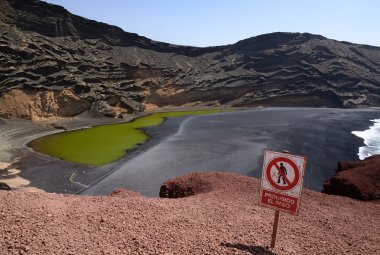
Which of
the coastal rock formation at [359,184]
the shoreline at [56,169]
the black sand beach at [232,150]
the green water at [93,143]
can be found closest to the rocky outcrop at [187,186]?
the coastal rock formation at [359,184]

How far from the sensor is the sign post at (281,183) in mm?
8469

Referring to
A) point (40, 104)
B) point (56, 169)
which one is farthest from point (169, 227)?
point (40, 104)

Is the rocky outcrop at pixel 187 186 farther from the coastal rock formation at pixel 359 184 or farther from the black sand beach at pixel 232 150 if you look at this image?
the black sand beach at pixel 232 150

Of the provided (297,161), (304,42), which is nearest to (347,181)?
(297,161)

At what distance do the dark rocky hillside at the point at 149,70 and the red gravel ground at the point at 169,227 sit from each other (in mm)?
43852

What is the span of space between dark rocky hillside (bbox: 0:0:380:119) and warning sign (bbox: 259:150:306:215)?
1856 inches

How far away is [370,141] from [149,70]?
4998 cm

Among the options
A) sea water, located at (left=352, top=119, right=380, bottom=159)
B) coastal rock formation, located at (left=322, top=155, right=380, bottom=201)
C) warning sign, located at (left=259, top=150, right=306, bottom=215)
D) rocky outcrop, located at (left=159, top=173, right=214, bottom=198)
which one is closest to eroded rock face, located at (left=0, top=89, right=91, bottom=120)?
rocky outcrop, located at (left=159, top=173, right=214, bottom=198)

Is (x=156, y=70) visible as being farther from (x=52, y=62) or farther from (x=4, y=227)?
(x=4, y=227)

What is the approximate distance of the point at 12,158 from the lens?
3159cm

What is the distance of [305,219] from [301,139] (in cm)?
3291

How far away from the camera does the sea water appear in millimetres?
36581

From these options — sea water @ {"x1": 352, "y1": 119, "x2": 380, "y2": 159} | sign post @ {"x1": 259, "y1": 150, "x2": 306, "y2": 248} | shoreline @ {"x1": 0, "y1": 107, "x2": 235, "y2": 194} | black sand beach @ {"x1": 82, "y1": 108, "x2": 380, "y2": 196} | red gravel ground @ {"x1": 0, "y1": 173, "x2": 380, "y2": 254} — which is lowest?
shoreline @ {"x1": 0, "y1": 107, "x2": 235, "y2": 194}

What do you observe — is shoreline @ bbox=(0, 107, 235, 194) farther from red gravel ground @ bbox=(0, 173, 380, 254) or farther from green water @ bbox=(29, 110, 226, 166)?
red gravel ground @ bbox=(0, 173, 380, 254)
